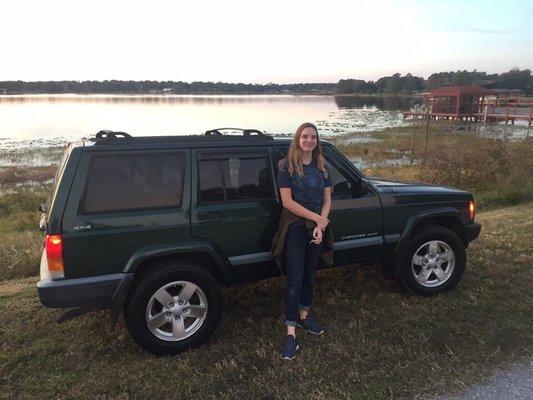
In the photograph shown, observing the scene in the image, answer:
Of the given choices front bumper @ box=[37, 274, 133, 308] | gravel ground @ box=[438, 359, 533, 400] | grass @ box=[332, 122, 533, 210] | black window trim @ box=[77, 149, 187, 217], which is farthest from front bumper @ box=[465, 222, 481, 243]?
grass @ box=[332, 122, 533, 210]

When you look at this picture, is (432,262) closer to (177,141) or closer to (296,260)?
(296,260)

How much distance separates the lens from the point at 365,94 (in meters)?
160

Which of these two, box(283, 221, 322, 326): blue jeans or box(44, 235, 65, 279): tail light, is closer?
box(44, 235, 65, 279): tail light

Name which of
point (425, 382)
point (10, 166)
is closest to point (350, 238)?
point (425, 382)

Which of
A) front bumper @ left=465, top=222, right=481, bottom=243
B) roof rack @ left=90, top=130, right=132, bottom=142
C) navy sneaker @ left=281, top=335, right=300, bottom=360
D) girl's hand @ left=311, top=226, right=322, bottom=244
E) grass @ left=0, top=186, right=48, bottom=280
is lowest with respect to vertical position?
grass @ left=0, top=186, right=48, bottom=280

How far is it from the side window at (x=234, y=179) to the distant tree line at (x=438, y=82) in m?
113

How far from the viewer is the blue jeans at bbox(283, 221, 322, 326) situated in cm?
378

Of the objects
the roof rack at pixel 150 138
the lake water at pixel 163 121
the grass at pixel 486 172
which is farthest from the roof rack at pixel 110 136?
the lake water at pixel 163 121

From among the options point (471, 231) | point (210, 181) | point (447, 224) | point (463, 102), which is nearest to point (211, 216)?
point (210, 181)

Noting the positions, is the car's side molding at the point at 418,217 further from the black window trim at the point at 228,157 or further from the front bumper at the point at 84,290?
the front bumper at the point at 84,290

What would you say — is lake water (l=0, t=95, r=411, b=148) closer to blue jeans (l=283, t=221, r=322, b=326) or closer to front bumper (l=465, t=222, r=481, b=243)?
front bumper (l=465, t=222, r=481, b=243)

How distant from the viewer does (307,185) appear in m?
3.75

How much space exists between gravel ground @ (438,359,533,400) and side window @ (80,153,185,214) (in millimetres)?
2645

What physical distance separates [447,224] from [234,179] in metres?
2.67
